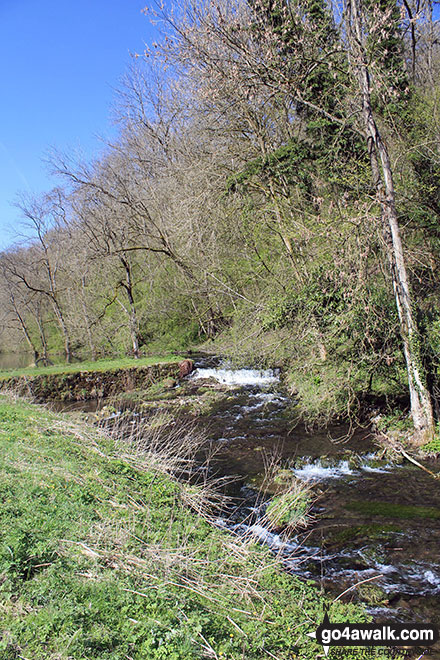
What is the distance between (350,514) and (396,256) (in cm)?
487

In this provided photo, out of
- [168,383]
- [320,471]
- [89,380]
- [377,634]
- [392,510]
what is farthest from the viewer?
[89,380]

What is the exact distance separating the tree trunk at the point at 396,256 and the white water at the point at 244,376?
703cm

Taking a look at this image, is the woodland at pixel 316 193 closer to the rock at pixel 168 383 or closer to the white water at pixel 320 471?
the white water at pixel 320 471

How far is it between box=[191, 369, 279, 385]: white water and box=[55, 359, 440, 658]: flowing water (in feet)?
14.0

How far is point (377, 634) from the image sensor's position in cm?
390

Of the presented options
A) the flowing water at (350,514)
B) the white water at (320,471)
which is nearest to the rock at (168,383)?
the flowing water at (350,514)

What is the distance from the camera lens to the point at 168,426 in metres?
11.6

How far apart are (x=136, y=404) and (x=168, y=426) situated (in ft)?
12.0

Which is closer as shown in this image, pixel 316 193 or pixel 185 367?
pixel 316 193

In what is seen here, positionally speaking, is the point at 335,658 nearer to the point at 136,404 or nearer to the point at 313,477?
the point at 313,477

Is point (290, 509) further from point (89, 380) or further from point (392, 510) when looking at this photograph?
point (89, 380)

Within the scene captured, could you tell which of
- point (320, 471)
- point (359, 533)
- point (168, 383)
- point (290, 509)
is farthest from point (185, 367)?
point (359, 533)

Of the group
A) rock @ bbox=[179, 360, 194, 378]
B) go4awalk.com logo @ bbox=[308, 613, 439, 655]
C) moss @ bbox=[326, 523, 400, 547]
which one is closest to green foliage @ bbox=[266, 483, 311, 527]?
moss @ bbox=[326, 523, 400, 547]

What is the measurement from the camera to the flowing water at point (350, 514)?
15.0ft
